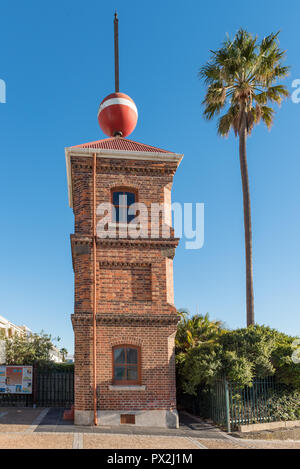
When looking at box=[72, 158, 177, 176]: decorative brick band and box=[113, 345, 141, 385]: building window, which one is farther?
box=[72, 158, 177, 176]: decorative brick band

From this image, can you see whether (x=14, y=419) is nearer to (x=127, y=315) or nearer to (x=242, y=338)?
(x=127, y=315)

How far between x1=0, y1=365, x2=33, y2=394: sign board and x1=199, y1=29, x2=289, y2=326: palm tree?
11.9 meters

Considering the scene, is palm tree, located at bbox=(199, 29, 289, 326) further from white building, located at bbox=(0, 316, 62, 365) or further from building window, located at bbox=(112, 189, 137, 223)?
white building, located at bbox=(0, 316, 62, 365)

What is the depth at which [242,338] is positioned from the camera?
16469 mm

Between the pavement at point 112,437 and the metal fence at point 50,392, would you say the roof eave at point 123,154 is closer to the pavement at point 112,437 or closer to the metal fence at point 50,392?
the pavement at point 112,437

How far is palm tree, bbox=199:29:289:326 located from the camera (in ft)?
73.0

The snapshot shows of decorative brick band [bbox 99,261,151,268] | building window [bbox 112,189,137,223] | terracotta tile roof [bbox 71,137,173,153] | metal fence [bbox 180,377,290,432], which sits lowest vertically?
metal fence [bbox 180,377,290,432]

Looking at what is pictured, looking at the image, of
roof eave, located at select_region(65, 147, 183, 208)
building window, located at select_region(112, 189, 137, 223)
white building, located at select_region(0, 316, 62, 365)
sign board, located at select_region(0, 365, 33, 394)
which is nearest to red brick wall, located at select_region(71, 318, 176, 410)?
building window, located at select_region(112, 189, 137, 223)

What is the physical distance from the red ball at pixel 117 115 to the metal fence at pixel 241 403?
1096cm

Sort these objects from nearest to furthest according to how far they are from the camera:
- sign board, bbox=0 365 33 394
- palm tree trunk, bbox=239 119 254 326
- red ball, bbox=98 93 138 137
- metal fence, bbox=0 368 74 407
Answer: red ball, bbox=98 93 138 137
palm tree trunk, bbox=239 119 254 326
sign board, bbox=0 365 33 394
metal fence, bbox=0 368 74 407

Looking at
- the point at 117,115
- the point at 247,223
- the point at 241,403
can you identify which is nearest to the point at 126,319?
the point at 241,403

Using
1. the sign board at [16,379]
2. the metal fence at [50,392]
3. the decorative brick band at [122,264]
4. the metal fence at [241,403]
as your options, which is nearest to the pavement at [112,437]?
the metal fence at [241,403]
